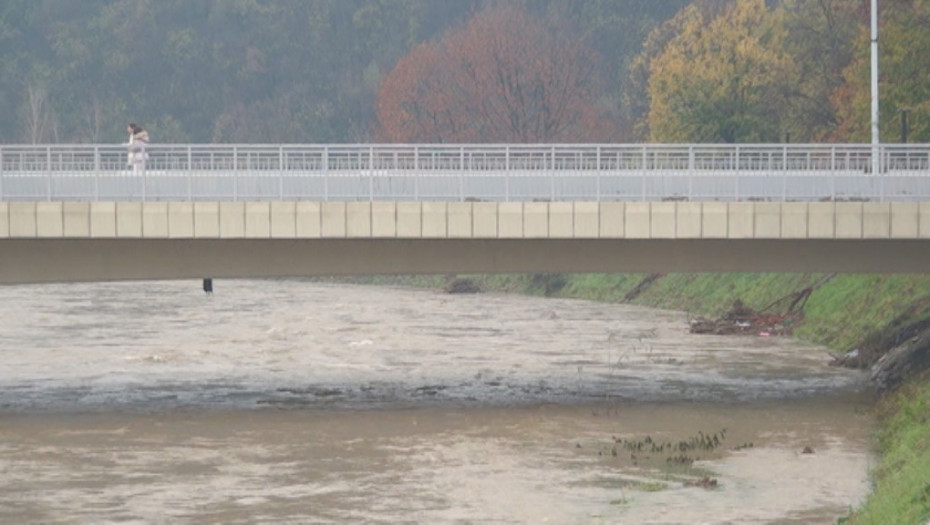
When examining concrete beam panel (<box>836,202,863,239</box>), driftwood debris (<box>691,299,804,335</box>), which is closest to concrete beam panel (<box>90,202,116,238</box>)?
concrete beam panel (<box>836,202,863,239</box>)

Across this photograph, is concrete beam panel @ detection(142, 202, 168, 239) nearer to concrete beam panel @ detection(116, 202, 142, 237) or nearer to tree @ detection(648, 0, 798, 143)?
concrete beam panel @ detection(116, 202, 142, 237)

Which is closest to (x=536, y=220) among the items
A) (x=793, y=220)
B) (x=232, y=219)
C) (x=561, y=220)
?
(x=561, y=220)

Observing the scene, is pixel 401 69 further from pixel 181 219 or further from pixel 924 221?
pixel 924 221

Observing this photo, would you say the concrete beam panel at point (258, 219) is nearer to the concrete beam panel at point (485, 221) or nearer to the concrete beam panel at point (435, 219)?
the concrete beam panel at point (435, 219)

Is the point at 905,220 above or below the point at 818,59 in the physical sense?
below

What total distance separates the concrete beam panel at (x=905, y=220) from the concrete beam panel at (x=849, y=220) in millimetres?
676

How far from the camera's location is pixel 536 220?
1454 inches

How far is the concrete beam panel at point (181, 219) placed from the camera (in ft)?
120

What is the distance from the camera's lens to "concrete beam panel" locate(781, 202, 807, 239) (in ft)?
122

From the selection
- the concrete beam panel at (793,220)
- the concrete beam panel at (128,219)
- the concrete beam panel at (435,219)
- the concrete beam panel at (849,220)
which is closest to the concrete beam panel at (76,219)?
the concrete beam panel at (128,219)

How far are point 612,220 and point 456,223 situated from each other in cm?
311

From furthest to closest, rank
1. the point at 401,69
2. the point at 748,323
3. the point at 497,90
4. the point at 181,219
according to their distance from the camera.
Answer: the point at 401,69
the point at 497,90
the point at 748,323
the point at 181,219

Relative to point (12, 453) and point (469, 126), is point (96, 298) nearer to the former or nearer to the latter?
point (469, 126)

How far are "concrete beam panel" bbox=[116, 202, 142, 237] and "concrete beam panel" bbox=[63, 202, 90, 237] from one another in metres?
0.60
